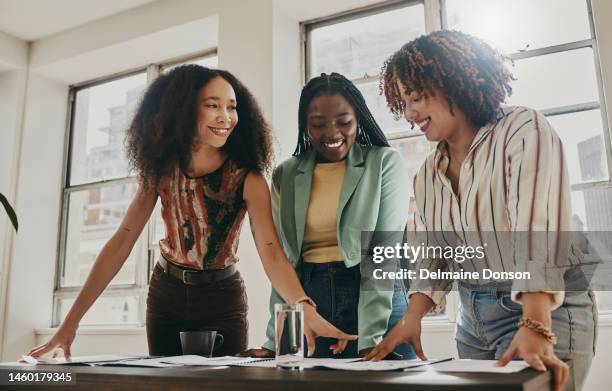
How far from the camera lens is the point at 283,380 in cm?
81

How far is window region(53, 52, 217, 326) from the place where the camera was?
348cm

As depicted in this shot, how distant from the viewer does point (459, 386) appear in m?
0.71

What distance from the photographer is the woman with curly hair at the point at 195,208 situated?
5.03ft

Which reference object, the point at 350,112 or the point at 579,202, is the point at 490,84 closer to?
the point at 350,112

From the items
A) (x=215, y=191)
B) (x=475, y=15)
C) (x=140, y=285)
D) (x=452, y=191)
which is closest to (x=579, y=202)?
(x=475, y=15)

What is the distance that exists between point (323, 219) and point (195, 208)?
35 cm

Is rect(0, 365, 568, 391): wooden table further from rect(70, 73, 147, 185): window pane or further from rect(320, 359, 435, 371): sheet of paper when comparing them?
rect(70, 73, 147, 185): window pane

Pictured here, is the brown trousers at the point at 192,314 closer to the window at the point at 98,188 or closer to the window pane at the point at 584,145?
the window pane at the point at 584,145

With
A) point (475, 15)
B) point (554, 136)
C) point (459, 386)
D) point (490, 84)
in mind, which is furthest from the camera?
point (475, 15)

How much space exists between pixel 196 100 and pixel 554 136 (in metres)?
0.98

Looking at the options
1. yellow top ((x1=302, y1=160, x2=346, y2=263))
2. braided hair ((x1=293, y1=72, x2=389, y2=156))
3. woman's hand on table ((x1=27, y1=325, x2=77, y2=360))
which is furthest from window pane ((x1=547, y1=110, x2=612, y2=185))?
woman's hand on table ((x1=27, y1=325, x2=77, y2=360))

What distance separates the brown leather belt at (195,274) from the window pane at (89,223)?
2125 millimetres

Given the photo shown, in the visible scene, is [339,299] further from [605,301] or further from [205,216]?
[605,301]
